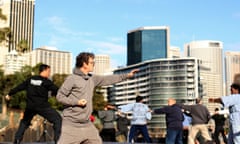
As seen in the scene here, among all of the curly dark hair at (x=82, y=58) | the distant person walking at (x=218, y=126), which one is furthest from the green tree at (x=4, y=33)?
the curly dark hair at (x=82, y=58)

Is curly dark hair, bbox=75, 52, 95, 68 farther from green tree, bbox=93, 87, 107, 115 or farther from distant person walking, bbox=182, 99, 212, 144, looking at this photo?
green tree, bbox=93, 87, 107, 115

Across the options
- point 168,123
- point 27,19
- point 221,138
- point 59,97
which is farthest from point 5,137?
point 27,19

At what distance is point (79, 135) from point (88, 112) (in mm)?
317

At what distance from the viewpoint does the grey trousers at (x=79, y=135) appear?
4988mm

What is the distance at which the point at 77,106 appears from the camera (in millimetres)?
5051

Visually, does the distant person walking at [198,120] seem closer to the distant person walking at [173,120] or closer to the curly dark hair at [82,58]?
the distant person walking at [173,120]

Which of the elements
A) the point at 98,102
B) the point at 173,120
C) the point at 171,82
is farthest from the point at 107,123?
the point at 171,82

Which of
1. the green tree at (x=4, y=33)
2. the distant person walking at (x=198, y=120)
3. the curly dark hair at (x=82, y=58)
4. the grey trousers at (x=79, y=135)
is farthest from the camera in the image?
the green tree at (x=4, y=33)

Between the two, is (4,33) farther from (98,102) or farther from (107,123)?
(98,102)

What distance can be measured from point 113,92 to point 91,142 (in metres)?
190

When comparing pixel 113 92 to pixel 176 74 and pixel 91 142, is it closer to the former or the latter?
pixel 176 74

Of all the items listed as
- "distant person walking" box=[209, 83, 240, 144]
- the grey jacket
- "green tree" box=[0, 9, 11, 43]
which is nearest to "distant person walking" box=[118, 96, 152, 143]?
"distant person walking" box=[209, 83, 240, 144]

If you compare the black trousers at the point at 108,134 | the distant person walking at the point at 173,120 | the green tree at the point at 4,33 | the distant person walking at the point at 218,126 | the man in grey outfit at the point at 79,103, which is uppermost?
the green tree at the point at 4,33

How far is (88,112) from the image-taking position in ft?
16.8
